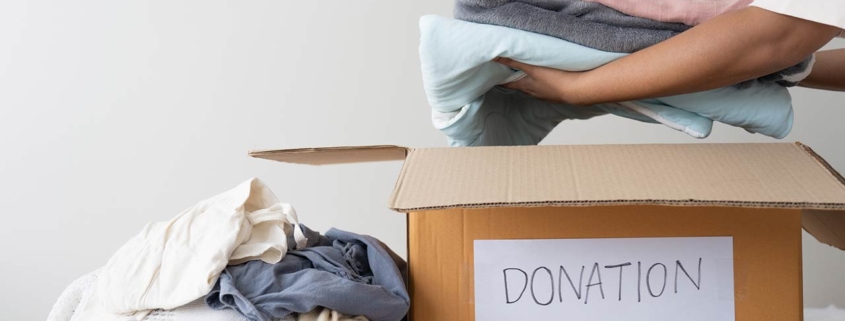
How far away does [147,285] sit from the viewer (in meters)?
0.63

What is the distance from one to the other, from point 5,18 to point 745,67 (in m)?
1.46

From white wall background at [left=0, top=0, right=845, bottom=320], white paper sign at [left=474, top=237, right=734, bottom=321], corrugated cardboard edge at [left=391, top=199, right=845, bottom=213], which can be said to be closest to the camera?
corrugated cardboard edge at [left=391, top=199, right=845, bottom=213]

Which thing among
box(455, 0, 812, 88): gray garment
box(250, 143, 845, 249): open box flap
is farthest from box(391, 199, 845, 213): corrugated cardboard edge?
box(455, 0, 812, 88): gray garment

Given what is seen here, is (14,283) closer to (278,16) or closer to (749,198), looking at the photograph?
(278,16)

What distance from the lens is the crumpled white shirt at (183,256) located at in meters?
0.62

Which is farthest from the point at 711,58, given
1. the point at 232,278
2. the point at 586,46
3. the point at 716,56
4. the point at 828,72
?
the point at 232,278

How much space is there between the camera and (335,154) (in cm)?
72

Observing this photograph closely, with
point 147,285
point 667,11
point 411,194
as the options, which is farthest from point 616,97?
point 147,285

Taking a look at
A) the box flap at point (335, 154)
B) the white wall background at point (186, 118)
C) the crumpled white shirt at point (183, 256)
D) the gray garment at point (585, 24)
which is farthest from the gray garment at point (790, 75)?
the white wall background at point (186, 118)

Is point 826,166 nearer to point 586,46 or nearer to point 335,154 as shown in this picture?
point 586,46

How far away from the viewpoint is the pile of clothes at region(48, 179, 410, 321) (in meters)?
0.61

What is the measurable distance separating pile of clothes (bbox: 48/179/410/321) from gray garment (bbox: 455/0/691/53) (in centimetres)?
25

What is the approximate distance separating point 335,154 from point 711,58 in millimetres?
336

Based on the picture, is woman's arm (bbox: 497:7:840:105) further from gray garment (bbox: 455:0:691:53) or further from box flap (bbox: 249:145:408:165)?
box flap (bbox: 249:145:408:165)
